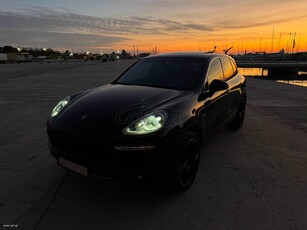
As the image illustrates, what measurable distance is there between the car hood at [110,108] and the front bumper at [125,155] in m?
0.13

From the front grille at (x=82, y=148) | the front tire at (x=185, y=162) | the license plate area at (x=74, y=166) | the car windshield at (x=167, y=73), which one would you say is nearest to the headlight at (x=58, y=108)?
the front grille at (x=82, y=148)

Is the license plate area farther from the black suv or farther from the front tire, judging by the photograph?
the front tire

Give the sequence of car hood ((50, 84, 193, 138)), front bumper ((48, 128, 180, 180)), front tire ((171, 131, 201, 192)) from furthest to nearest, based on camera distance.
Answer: front tire ((171, 131, 201, 192)), car hood ((50, 84, 193, 138)), front bumper ((48, 128, 180, 180))

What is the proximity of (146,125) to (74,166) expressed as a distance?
0.97 metres

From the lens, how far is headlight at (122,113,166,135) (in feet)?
9.15

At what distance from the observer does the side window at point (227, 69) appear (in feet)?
16.6

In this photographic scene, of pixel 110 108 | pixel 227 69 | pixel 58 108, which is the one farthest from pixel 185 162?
pixel 227 69

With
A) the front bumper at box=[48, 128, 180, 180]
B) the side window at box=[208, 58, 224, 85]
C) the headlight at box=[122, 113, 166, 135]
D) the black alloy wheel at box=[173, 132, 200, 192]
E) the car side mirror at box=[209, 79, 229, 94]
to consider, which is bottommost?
the black alloy wheel at box=[173, 132, 200, 192]

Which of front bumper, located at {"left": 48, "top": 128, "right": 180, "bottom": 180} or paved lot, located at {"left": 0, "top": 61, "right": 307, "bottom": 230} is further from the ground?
front bumper, located at {"left": 48, "top": 128, "right": 180, "bottom": 180}

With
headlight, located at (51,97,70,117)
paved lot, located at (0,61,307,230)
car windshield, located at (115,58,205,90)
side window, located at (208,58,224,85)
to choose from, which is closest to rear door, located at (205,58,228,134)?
side window, located at (208,58,224,85)

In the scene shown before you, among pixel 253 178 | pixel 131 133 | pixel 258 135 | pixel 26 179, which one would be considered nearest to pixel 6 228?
pixel 26 179

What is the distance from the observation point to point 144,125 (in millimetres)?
2850

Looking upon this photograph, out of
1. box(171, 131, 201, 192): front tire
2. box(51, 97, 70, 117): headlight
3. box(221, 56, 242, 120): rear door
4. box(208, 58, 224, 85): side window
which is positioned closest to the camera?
box(171, 131, 201, 192): front tire

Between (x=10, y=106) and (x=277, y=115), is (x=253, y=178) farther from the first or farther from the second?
(x=10, y=106)
